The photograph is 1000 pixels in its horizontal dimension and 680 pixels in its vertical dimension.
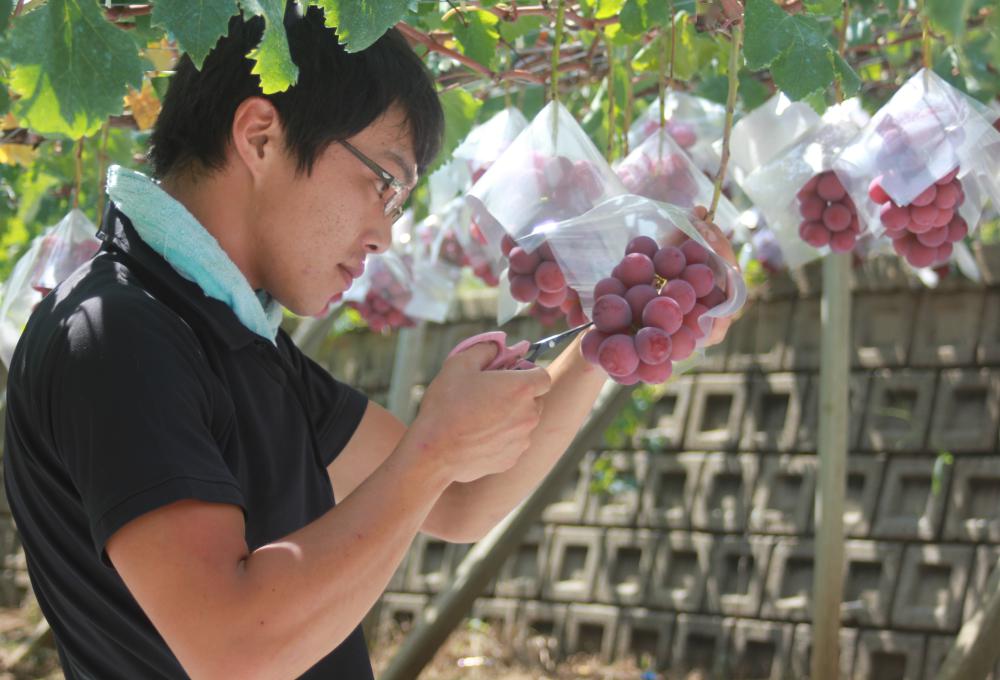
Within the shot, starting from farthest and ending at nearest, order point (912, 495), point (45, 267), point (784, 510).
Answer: point (784, 510) < point (912, 495) < point (45, 267)

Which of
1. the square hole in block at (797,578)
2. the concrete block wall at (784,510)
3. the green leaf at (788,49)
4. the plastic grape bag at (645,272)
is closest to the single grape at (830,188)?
the green leaf at (788,49)

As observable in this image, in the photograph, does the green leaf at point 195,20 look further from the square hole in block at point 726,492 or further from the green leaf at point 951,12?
the square hole in block at point 726,492

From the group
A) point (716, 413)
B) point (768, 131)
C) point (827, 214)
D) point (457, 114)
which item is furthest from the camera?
point (716, 413)

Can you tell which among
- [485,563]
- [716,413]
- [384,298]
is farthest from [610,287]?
[716,413]

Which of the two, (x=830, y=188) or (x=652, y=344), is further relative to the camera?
(x=830, y=188)

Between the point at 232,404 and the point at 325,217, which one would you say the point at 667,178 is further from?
the point at 232,404

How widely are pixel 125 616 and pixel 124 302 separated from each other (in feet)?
1.15

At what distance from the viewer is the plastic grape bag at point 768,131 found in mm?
2230

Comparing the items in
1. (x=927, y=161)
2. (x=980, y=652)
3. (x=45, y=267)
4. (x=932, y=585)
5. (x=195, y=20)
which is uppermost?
(x=195, y=20)

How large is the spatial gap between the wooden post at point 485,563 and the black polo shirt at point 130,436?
8.03 feet

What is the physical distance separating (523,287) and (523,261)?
4cm

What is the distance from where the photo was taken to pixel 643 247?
1.63 metres

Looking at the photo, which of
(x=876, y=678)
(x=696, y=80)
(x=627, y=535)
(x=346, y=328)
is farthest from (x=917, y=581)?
(x=346, y=328)

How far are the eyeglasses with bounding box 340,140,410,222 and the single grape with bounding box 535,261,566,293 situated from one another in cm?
22
